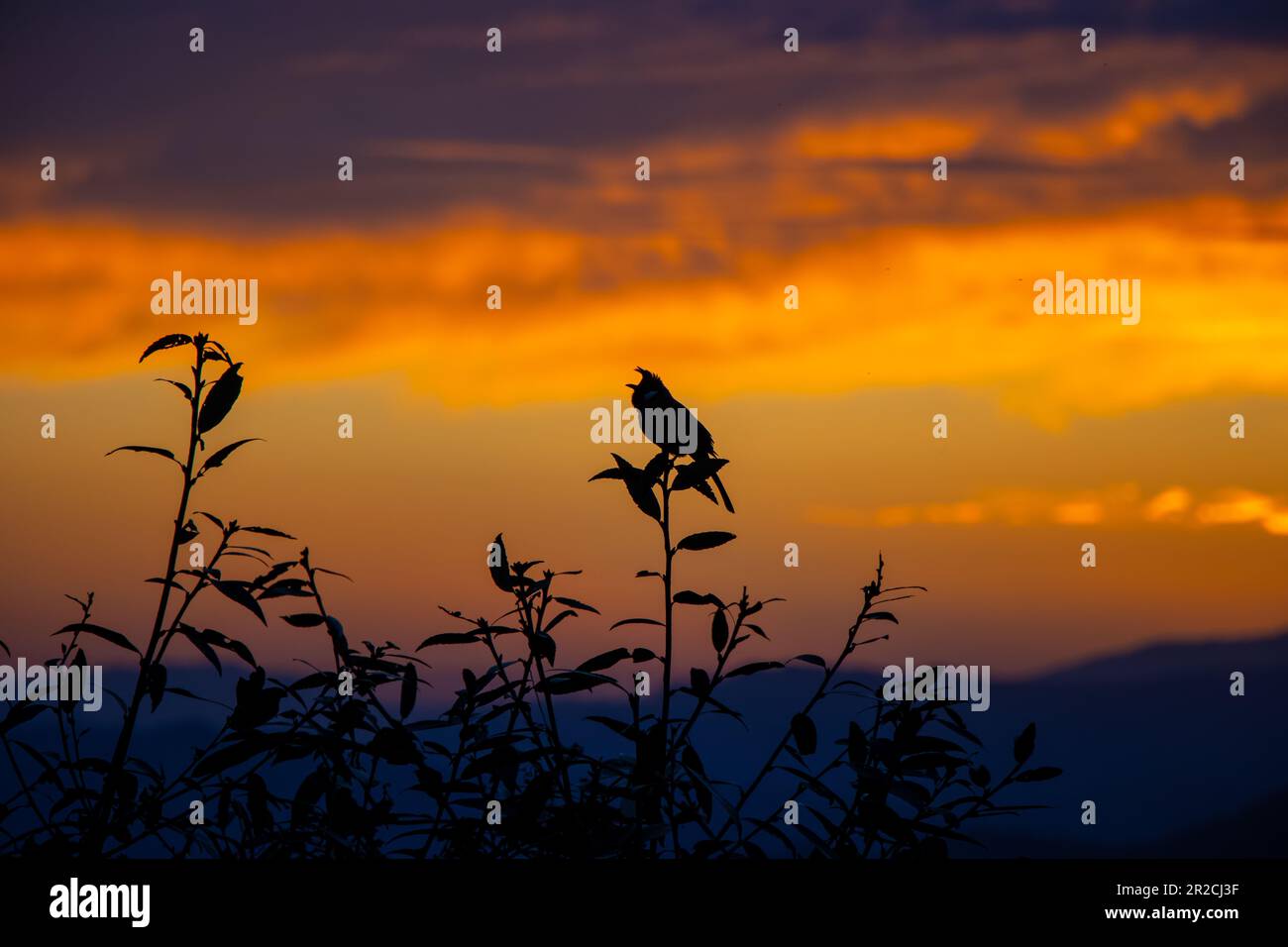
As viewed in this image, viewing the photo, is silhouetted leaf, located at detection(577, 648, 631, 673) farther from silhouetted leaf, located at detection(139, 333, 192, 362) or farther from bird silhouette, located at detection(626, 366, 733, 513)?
silhouetted leaf, located at detection(139, 333, 192, 362)

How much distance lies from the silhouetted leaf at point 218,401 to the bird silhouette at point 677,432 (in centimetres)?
64

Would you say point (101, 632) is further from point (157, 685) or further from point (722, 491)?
point (722, 491)

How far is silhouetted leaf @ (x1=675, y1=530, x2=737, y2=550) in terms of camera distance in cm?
196

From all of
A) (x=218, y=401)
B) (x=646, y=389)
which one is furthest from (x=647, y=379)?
(x=218, y=401)

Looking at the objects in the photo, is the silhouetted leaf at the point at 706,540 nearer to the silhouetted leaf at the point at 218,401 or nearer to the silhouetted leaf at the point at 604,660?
the silhouetted leaf at the point at 604,660

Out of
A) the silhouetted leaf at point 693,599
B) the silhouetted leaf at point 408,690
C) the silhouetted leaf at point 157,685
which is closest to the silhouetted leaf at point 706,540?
the silhouetted leaf at point 693,599

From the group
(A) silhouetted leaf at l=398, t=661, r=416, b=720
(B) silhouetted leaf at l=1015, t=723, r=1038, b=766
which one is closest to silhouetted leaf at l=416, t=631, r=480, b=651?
(A) silhouetted leaf at l=398, t=661, r=416, b=720

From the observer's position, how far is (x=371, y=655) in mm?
2064

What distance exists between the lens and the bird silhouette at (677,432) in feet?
5.94

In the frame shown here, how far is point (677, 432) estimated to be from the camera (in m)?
1.87
